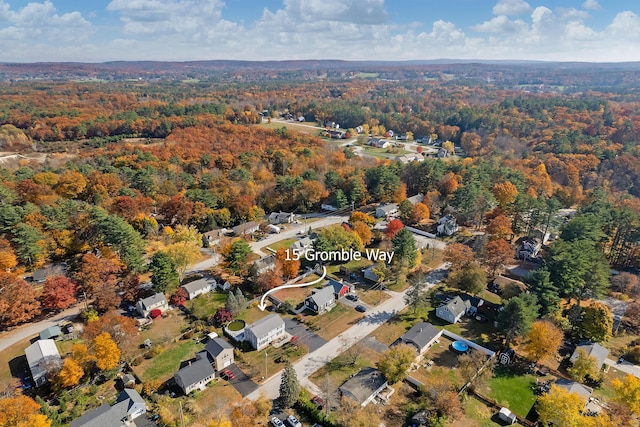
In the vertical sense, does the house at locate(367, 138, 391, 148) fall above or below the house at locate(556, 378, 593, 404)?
above

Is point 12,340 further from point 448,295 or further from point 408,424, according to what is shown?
point 448,295

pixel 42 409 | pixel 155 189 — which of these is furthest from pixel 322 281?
pixel 155 189

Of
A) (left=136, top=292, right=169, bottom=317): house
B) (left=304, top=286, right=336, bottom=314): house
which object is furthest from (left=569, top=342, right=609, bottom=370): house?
(left=136, top=292, right=169, bottom=317): house

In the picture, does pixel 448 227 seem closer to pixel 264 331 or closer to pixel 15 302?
pixel 264 331

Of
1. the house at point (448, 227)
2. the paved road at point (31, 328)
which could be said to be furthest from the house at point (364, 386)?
the house at point (448, 227)

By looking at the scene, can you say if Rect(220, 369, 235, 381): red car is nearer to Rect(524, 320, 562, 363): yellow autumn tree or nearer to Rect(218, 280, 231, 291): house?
Rect(218, 280, 231, 291): house

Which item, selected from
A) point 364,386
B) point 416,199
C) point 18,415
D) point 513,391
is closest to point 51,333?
point 18,415
